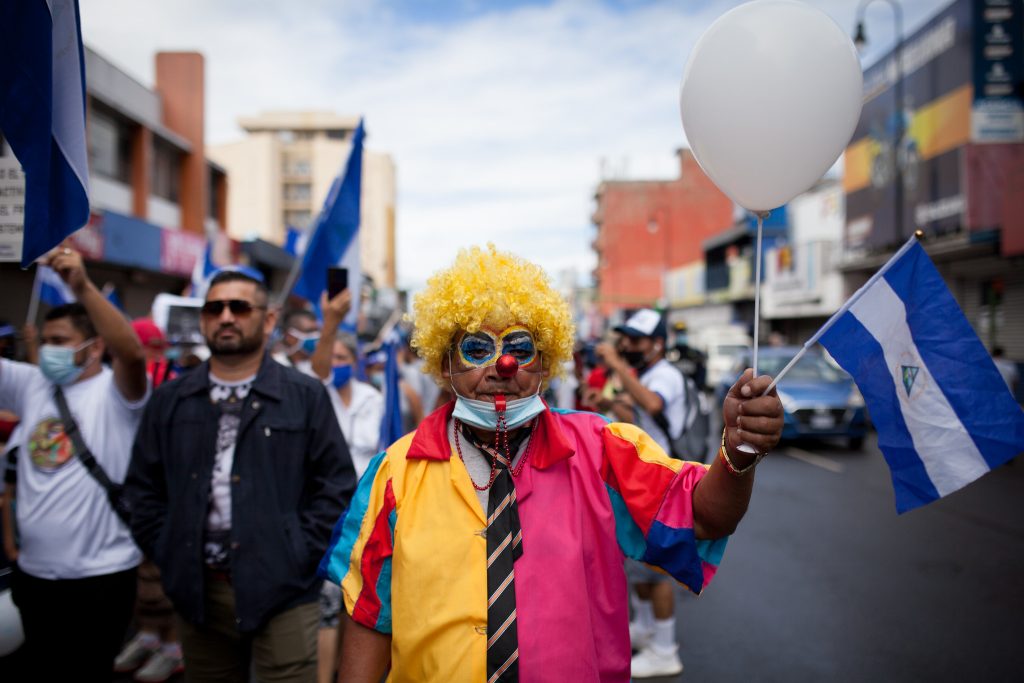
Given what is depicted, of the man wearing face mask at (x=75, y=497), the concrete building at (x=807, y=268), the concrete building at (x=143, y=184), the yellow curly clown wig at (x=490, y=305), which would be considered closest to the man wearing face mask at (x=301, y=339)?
the man wearing face mask at (x=75, y=497)

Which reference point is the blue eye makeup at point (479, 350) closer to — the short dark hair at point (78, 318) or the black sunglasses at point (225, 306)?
the black sunglasses at point (225, 306)

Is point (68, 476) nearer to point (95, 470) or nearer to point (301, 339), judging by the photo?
point (95, 470)

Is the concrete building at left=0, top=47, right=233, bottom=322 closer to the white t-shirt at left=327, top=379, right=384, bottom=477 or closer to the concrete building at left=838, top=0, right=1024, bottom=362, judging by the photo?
the white t-shirt at left=327, top=379, right=384, bottom=477

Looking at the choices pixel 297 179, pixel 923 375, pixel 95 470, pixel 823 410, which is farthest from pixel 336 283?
pixel 297 179

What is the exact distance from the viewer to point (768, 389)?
1747mm

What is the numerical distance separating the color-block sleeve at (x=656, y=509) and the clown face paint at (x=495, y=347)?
0.36m

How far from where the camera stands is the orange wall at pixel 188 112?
68.2 ft

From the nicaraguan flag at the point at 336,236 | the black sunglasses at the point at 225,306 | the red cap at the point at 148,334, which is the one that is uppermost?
the nicaraguan flag at the point at 336,236

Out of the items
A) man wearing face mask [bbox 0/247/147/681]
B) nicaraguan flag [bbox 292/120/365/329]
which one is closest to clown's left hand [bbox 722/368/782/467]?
man wearing face mask [bbox 0/247/147/681]

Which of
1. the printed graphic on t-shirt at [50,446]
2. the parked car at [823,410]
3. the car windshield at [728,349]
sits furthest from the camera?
the car windshield at [728,349]

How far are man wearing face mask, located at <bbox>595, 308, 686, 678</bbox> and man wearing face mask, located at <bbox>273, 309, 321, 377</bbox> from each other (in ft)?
7.20

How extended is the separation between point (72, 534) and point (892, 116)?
23.3 meters

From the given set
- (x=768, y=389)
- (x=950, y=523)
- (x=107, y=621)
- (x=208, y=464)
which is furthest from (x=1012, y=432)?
(x=950, y=523)

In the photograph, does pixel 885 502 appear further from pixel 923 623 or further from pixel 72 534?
pixel 72 534
